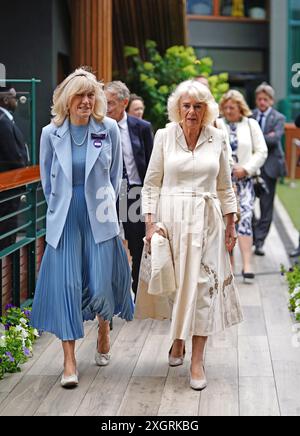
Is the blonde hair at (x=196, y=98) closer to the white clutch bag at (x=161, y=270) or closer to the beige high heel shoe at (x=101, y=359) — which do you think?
the white clutch bag at (x=161, y=270)

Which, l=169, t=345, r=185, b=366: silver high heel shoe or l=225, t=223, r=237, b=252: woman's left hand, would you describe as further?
l=169, t=345, r=185, b=366: silver high heel shoe

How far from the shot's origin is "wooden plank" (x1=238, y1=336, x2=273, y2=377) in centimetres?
684

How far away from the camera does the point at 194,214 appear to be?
6.56m

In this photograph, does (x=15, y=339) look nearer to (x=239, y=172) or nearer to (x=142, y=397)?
(x=142, y=397)

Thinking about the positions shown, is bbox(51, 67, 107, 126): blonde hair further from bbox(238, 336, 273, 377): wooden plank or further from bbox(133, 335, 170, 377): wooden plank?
bbox(238, 336, 273, 377): wooden plank

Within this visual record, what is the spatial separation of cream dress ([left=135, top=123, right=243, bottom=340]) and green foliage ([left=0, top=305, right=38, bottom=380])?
3.70 ft

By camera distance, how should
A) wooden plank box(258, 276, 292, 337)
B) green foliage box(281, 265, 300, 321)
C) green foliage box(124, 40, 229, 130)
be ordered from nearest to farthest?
wooden plank box(258, 276, 292, 337) → green foliage box(281, 265, 300, 321) → green foliage box(124, 40, 229, 130)

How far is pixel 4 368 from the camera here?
674 centimetres

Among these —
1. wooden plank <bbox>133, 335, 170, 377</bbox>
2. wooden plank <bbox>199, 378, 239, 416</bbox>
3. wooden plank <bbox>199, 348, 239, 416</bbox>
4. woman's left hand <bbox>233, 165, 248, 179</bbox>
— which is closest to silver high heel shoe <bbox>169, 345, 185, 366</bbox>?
wooden plank <bbox>133, 335, 170, 377</bbox>

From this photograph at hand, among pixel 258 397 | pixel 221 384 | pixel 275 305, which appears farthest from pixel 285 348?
pixel 275 305

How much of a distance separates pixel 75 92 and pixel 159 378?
1.93m

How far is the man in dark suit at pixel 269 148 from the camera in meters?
12.3

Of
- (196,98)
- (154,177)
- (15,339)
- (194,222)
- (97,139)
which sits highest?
(196,98)
